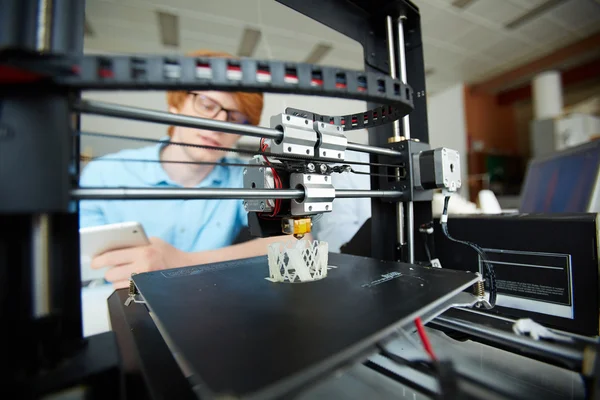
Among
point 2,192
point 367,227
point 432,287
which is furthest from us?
point 367,227

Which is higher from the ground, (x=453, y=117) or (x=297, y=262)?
(x=453, y=117)

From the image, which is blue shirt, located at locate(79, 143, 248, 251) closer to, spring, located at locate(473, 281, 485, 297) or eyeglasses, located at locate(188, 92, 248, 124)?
eyeglasses, located at locate(188, 92, 248, 124)

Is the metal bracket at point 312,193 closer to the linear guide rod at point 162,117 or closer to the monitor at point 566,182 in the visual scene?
the linear guide rod at point 162,117

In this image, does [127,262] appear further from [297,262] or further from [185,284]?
[297,262]

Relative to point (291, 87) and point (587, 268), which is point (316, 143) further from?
point (587, 268)

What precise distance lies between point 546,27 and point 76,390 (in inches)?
170

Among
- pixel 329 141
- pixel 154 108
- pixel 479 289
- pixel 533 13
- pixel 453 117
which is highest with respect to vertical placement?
pixel 533 13

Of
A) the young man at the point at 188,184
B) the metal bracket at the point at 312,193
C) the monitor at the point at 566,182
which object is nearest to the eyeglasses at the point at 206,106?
the young man at the point at 188,184

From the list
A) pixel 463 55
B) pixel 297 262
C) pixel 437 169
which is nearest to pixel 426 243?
pixel 437 169

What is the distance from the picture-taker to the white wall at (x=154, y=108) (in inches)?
29.9

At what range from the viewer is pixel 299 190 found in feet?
1.63

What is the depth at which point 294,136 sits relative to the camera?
0.45 meters

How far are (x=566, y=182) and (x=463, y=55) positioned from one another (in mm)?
2849

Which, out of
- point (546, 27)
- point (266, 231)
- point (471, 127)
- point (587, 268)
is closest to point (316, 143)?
point (266, 231)
